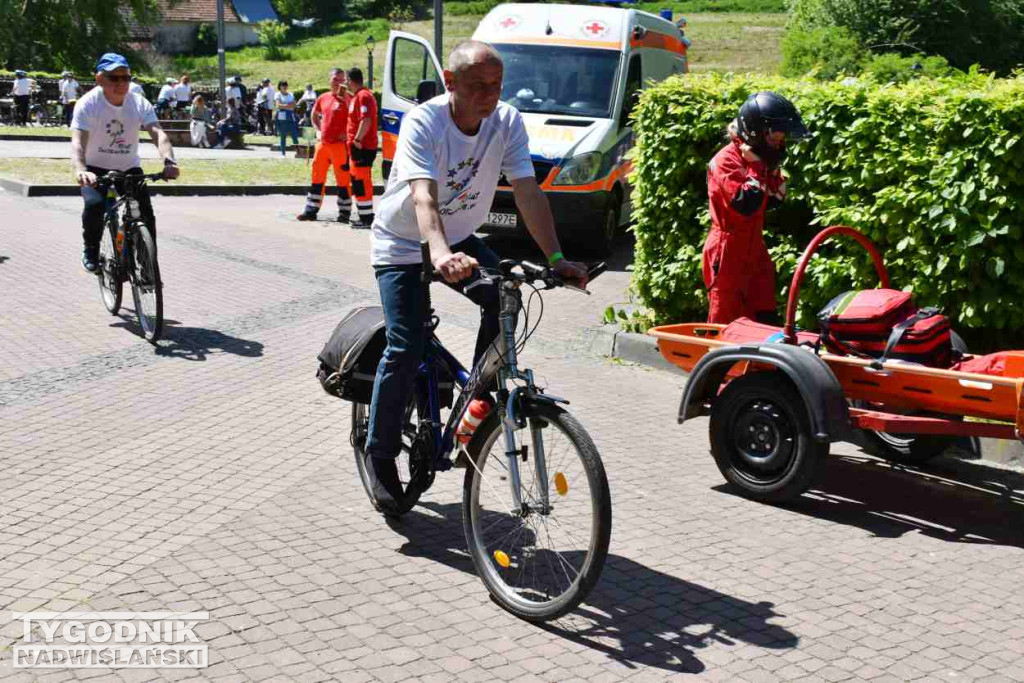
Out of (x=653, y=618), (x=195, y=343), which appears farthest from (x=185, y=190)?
(x=653, y=618)

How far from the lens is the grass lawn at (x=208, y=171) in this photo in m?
17.4

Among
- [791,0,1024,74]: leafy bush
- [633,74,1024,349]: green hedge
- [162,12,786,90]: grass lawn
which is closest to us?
[633,74,1024,349]: green hedge

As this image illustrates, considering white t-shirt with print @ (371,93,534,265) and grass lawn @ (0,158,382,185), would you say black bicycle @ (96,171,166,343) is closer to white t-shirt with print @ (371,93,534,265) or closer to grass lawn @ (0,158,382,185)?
white t-shirt with print @ (371,93,534,265)

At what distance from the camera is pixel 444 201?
4.88 meters

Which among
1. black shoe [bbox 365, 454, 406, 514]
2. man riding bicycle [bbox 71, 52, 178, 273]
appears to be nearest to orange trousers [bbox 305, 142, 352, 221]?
man riding bicycle [bbox 71, 52, 178, 273]

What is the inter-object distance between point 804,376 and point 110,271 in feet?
18.5

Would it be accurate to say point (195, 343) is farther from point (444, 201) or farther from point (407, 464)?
point (444, 201)

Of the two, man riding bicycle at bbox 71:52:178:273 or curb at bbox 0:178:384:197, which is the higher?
man riding bicycle at bbox 71:52:178:273

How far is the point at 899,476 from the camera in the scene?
6406 mm

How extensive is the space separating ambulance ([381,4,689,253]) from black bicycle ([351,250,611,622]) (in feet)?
26.8

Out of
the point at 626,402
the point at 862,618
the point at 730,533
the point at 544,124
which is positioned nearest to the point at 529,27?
the point at 544,124

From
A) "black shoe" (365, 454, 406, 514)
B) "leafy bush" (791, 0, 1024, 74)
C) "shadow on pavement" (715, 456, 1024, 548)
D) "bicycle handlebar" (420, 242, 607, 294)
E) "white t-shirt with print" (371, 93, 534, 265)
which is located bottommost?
"shadow on pavement" (715, 456, 1024, 548)

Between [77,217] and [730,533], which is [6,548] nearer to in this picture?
[730,533]

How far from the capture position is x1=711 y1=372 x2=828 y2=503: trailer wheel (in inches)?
222
